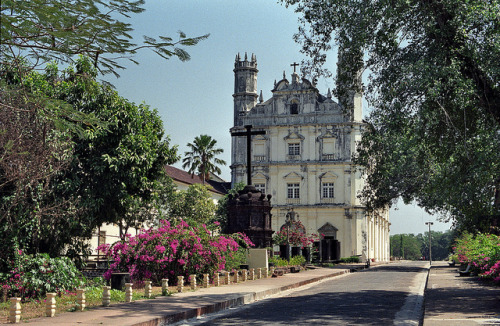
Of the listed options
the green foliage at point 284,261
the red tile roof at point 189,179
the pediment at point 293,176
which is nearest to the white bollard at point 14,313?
the green foliage at point 284,261

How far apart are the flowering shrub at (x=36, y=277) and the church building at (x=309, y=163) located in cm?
5220

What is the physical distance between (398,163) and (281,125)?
1203 inches

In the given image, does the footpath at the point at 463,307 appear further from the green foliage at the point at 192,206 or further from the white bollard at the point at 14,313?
the green foliage at the point at 192,206

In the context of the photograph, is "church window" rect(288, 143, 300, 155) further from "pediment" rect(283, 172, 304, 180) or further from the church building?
"pediment" rect(283, 172, 304, 180)

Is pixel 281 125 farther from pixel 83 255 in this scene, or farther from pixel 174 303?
pixel 174 303

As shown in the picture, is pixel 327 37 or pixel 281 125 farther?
pixel 281 125

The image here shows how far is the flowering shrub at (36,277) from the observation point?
15.5m

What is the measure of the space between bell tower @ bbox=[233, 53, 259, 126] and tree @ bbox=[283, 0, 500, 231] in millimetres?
56242

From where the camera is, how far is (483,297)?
49.7ft

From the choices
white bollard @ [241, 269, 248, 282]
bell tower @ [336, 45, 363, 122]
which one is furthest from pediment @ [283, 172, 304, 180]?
bell tower @ [336, 45, 363, 122]

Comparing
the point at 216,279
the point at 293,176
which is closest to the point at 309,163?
the point at 293,176

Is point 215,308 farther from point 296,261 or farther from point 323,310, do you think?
point 296,261

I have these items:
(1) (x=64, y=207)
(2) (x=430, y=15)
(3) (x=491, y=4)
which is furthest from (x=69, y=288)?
(3) (x=491, y=4)

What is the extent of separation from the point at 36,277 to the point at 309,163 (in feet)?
177
